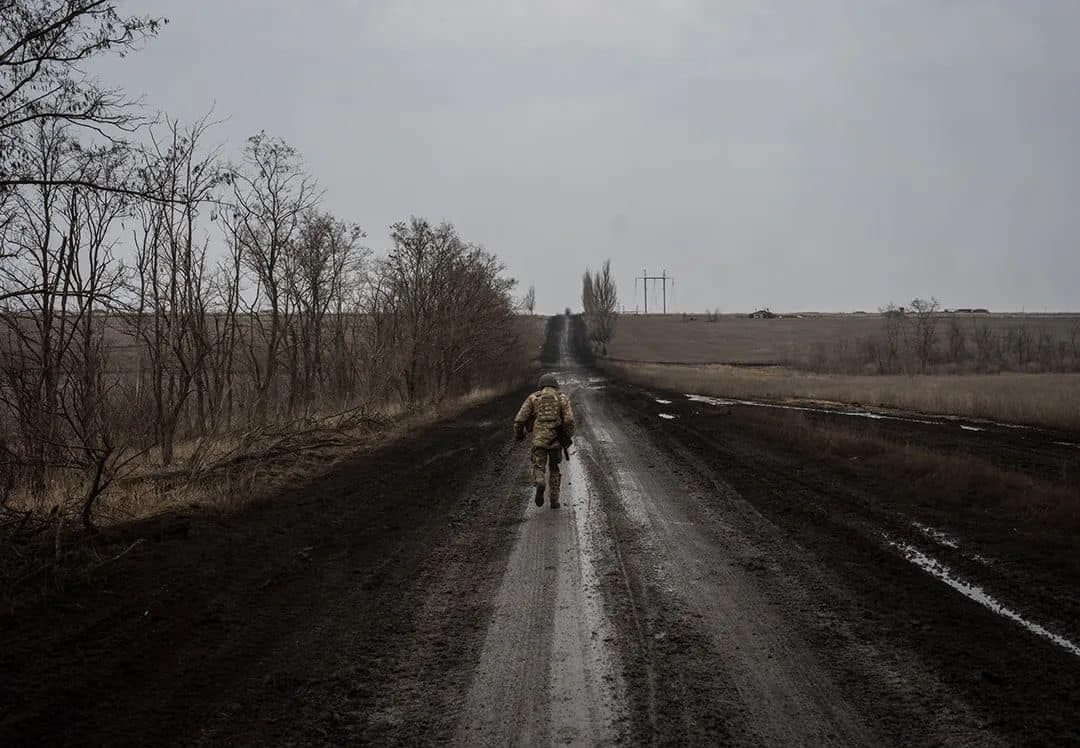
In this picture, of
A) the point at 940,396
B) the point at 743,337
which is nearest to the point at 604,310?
the point at 743,337

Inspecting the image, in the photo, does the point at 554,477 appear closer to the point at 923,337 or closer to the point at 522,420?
the point at 522,420

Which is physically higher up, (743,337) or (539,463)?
(743,337)

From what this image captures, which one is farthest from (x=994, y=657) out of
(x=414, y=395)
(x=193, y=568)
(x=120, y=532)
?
(x=414, y=395)

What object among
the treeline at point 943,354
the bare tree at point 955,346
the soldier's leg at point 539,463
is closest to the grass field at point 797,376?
the treeline at point 943,354

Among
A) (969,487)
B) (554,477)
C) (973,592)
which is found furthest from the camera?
(969,487)

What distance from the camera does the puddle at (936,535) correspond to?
8070 mm

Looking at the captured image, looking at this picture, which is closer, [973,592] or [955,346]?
[973,592]

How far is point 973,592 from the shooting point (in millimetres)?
6262

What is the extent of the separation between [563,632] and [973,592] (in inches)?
139

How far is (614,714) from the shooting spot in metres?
3.96

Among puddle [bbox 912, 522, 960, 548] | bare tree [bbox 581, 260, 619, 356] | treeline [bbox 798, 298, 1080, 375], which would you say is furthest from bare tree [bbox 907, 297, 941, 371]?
puddle [bbox 912, 522, 960, 548]

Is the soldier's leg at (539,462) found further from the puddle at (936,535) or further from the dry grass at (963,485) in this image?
the dry grass at (963,485)

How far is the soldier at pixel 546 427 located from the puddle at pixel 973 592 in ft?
14.2

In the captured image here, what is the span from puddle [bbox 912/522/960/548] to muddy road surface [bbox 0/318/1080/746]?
0.20 ft
